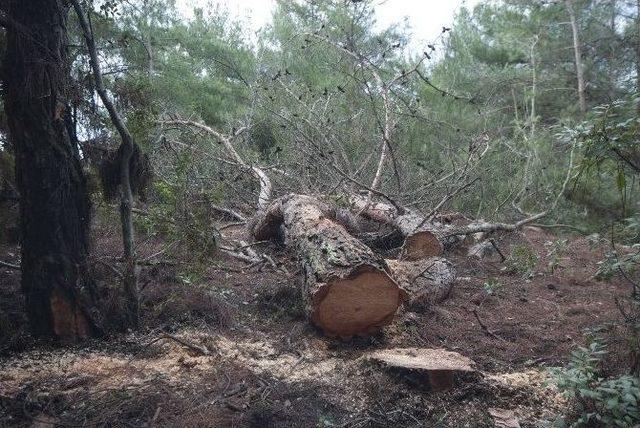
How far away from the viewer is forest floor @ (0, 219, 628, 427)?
2.59 m

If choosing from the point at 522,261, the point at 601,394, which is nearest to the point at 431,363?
the point at 601,394

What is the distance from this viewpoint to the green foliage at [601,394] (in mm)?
2045

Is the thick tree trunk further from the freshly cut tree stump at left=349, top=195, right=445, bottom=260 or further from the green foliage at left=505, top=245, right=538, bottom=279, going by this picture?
the green foliage at left=505, top=245, right=538, bottom=279

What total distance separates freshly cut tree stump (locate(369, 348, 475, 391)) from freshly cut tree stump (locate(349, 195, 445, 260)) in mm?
1950

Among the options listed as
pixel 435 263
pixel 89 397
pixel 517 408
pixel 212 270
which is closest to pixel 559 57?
pixel 435 263

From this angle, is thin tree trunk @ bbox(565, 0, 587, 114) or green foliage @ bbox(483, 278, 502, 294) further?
thin tree trunk @ bbox(565, 0, 587, 114)

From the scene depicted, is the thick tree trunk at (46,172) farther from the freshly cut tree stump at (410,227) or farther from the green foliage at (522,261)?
the green foliage at (522,261)

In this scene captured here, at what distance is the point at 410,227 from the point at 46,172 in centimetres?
355

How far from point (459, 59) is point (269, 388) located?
10802mm

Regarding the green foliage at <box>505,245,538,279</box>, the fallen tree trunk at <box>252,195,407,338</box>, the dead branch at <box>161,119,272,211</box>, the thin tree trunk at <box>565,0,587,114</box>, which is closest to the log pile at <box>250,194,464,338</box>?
the fallen tree trunk at <box>252,195,407,338</box>

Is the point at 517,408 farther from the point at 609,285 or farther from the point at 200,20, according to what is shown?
the point at 200,20

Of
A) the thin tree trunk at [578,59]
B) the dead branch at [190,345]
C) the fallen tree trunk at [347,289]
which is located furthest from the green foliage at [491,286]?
the thin tree trunk at [578,59]

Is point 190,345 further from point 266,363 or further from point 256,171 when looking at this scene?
point 256,171

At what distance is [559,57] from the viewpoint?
1239 centimetres
